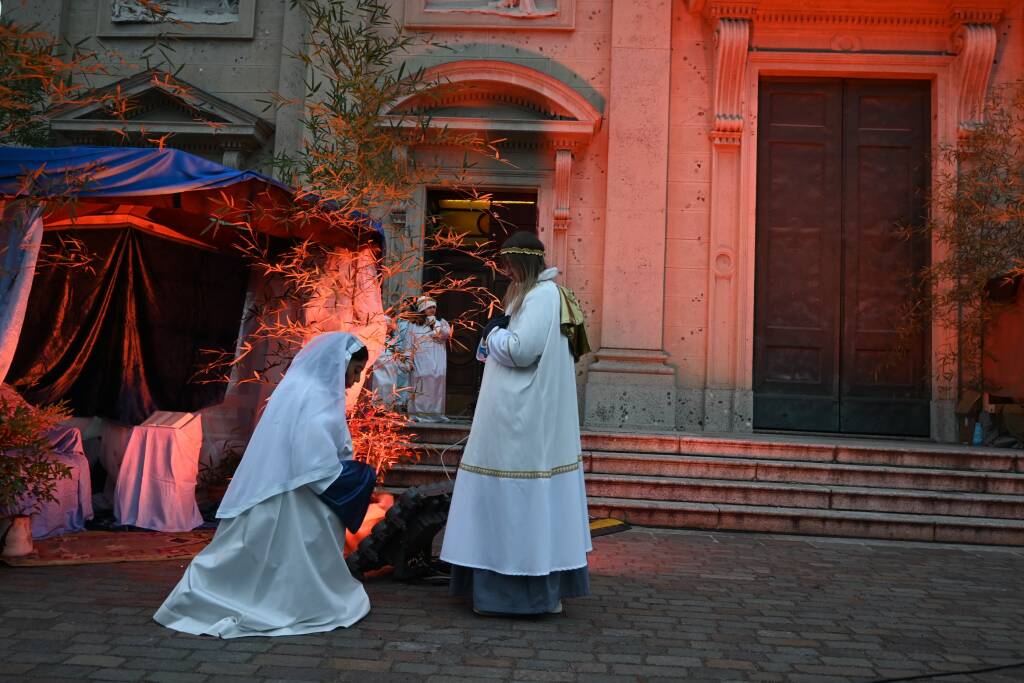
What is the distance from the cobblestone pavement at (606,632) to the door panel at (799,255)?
481cm

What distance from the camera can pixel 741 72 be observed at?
34.4ft

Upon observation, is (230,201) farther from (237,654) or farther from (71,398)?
(237,654)

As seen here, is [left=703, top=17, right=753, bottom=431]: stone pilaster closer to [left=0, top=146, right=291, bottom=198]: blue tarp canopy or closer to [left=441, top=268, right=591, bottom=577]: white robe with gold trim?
[left=441, top=268, right=591, bottom=577]: white robe with gold trim

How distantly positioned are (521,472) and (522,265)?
1.12 metres

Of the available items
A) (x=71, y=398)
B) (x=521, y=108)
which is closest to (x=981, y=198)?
(x=521, y=108)

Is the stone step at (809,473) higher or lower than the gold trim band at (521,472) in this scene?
lower

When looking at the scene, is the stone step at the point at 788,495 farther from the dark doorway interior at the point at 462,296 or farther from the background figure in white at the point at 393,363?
the dark doorway interior at the point at 462,296

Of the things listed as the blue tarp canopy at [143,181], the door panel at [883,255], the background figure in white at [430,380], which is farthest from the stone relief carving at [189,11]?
the door panel at [883,255]

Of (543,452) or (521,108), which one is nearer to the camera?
(543,452)

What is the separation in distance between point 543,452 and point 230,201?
2838 millimetres

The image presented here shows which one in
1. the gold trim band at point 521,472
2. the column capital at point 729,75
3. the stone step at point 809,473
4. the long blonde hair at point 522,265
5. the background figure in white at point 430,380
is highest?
the column capital at point 729,75

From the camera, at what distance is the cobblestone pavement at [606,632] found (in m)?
3.59

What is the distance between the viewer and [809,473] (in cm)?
803

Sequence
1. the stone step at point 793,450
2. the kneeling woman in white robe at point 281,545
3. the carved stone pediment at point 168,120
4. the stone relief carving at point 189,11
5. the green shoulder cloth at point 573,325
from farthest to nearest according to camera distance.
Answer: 1. the stone relief carving at point 189,11
2. the carved stone pediment at point 168,120
3. the stone step at point 793,450
4. the green shoulder cloth at point 573,325
5. the kneeling woman in white robe at point 281,545
